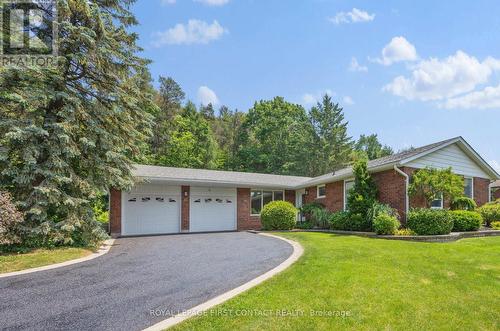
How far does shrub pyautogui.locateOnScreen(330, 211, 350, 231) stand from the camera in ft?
46.1

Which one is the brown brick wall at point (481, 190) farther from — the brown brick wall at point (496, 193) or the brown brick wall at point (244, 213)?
the brown brick wall at point (244, 213)

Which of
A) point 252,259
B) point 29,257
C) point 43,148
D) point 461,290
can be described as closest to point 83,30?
point 43,148

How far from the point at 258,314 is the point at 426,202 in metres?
11.7

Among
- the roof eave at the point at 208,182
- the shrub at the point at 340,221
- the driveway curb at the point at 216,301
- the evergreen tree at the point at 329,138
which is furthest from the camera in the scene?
the evergreen tree at the point at 329,138

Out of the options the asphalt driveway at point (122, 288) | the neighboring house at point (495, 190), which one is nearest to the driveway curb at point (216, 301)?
the asphalt driveway at point (122, 288)

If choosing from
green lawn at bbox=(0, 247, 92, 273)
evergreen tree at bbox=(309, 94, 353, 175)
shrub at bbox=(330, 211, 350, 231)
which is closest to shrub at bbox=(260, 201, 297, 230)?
shrub at bbox=(330, 211, 350, 231)

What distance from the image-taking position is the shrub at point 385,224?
458 inches

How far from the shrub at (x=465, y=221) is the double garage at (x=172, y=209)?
10.6m

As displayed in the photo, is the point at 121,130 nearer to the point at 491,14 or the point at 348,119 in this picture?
the point at 491,14

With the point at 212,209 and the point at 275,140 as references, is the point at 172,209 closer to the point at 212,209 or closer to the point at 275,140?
the point at 212,209

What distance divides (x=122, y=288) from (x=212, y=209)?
1200cm

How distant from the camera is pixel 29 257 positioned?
7797 millimetres

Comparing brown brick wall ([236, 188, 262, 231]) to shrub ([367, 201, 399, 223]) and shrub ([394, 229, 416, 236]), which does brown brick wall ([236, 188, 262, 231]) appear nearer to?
shrub ([367, 201, 399, 223])

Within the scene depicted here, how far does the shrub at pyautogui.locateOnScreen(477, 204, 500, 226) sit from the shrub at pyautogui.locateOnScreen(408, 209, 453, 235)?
4683 mm
